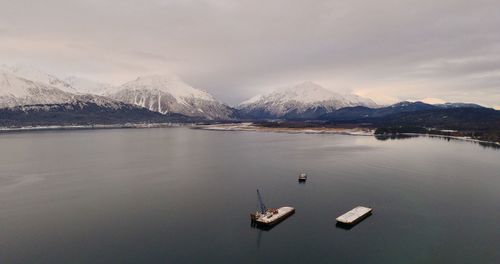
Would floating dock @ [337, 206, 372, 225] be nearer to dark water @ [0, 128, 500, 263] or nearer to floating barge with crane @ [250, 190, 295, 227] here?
dark water @ [0, 128, 500, 263]

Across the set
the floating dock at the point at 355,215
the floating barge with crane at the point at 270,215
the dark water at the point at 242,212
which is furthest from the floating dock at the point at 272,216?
the floating dock at the point at 355,215

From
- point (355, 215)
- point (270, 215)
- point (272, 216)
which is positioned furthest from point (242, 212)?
point (355, 215)

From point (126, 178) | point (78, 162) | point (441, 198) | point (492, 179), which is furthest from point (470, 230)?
point (78, 162)

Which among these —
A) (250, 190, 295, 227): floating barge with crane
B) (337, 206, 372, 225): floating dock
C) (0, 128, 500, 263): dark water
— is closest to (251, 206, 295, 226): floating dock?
(250, 190, 295, 227): floating barge with crane

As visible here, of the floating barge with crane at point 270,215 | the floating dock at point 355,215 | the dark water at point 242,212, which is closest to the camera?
the dark water at point 242,212

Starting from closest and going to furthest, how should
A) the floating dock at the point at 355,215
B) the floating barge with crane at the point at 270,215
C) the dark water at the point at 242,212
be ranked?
the dark water at the point at 242,212
the floating barge with crane at the point at 270,215
the floating dock at the point at 355,215

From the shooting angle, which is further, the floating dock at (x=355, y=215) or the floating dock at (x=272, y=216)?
the floating dock at (x=355, y=215)

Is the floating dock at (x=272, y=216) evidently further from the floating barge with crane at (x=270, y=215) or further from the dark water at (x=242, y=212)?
the dark water at (x=242, y=212)

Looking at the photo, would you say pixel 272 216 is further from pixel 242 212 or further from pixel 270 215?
pixel 242 212
